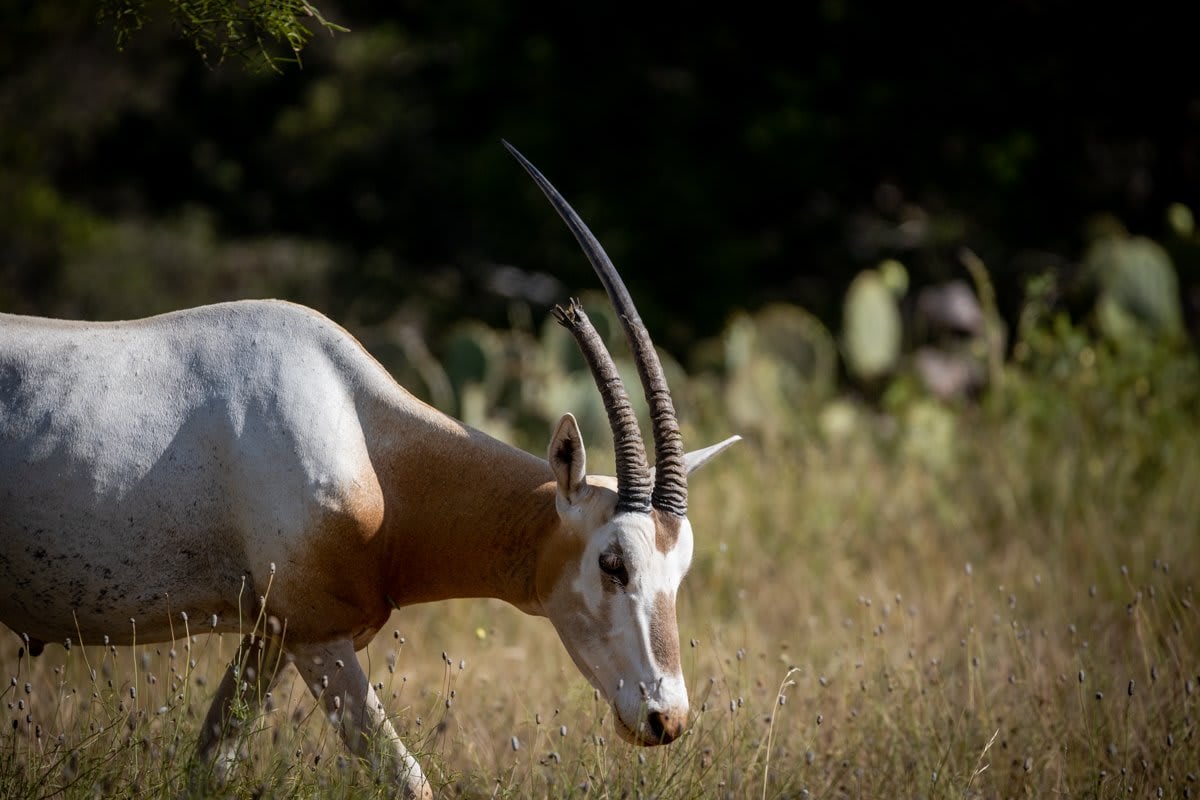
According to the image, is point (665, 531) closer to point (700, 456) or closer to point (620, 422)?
point (620, 422)

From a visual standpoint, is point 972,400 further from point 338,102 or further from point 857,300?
point 338,102

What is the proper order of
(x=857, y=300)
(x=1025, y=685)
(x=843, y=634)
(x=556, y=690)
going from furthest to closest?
(x=857, y=300), (x=843, y=634), (x=556, y=690), (x=1025, y=685)

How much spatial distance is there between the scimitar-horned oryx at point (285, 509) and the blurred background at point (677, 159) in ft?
20.7

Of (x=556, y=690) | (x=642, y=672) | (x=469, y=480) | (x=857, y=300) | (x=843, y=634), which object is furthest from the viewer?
(x=857, y=300)

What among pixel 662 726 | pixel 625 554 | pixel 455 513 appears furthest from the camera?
pixel 455 513

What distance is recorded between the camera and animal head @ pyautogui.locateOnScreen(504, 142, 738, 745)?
12.3ft

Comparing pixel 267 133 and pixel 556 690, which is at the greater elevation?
pixel 556 690

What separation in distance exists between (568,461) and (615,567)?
14.3 inches

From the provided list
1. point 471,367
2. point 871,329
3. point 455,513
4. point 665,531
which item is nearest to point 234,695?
point 455,513

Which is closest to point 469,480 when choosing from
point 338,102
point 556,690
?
point 556,690

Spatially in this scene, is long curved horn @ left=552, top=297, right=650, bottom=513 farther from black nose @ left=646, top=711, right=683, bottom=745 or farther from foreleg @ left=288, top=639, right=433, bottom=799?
foreleg @ left=288, top=639, right=433, bottom=799

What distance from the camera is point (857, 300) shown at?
10.1m

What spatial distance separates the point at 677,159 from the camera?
1558 cm

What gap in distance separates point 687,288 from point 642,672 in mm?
12546
